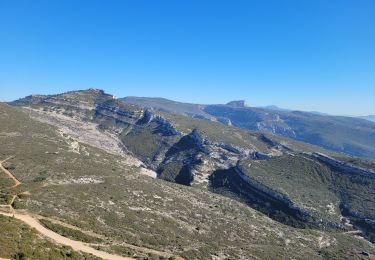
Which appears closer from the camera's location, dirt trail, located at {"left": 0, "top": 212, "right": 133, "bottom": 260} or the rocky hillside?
dirt trail, located at {"left": 0, "top": 212, "right": 133, "bottom": 260}

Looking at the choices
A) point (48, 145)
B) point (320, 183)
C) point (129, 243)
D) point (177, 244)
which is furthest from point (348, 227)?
point (48, 145)

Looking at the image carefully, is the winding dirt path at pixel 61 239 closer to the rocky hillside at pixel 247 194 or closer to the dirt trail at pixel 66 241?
the dirt trail at pixel 66 241

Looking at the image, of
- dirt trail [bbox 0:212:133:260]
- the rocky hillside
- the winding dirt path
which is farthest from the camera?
the rocky hillside

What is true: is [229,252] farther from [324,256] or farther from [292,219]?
[292,219]

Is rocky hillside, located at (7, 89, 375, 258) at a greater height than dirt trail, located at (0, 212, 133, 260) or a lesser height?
lesser

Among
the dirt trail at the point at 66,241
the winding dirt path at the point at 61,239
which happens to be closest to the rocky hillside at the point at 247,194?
the winding dirt path at the point at 61,239

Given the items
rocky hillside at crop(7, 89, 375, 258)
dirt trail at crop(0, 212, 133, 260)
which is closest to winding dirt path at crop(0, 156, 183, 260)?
dirt trail at crop(0, 212, 133, 260)

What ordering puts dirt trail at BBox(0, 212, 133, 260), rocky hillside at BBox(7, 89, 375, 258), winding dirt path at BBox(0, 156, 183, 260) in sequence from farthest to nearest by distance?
rocky hillside at BBox(7, 89, 375, 258) → winding dirt path at BBox(0, 156, 183, 260) → dirt trail at BBox(0, 212, 133, 260)

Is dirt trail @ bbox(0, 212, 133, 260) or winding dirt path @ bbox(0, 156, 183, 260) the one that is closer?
dirt trail @ bbox(0, 212, 133, 260)

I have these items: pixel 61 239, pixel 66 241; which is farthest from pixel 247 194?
pixel 61 239

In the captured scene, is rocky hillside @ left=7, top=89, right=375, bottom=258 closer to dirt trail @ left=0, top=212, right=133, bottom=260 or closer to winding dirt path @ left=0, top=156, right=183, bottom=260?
winding dirt path @ left=0, top=156, right=183, bottom=260

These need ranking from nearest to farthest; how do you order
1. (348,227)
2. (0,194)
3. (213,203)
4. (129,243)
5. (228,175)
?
(129,243) → (0,194) → (213,203) → (348,227) → (228,175)
